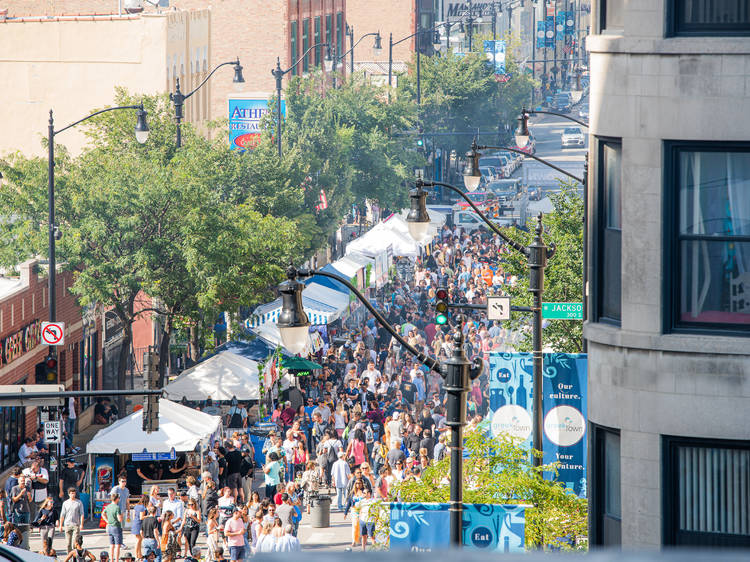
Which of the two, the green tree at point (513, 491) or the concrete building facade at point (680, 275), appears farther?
the green tree at point (513, 491)

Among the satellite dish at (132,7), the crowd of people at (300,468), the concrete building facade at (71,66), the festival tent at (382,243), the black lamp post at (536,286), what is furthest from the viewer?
the satellite dish at (132,7)

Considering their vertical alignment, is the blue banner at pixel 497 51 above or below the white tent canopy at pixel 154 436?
above

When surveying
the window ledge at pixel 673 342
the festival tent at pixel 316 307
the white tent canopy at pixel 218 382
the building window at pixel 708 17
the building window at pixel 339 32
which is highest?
the building window at pixel 339 32

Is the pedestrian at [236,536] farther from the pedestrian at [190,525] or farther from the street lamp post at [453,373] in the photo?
the street lamp post at [453,373]

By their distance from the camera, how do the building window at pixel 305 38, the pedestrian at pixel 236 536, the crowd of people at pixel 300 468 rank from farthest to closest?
the building window at pixel 305 38 < the crowd of people at pixel 300 468 < the pedestrian at pixel 236 536

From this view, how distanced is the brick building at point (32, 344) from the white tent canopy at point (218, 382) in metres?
3.34

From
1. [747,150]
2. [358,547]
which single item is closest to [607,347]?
[747,150]

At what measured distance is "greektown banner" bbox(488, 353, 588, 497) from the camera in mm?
15609

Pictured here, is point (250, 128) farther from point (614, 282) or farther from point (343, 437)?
point (614, 282)

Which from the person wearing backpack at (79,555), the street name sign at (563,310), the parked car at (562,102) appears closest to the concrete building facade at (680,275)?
the street name sign at (563,310)

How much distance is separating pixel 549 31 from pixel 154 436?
485ft

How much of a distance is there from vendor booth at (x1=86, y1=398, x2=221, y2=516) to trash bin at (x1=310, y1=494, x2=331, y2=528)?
2.81 meters

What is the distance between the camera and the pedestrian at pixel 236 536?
63.1ft

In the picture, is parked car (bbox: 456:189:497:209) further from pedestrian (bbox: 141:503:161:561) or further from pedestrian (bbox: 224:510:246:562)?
pedestrian (bbox: 224:510:246:562)
